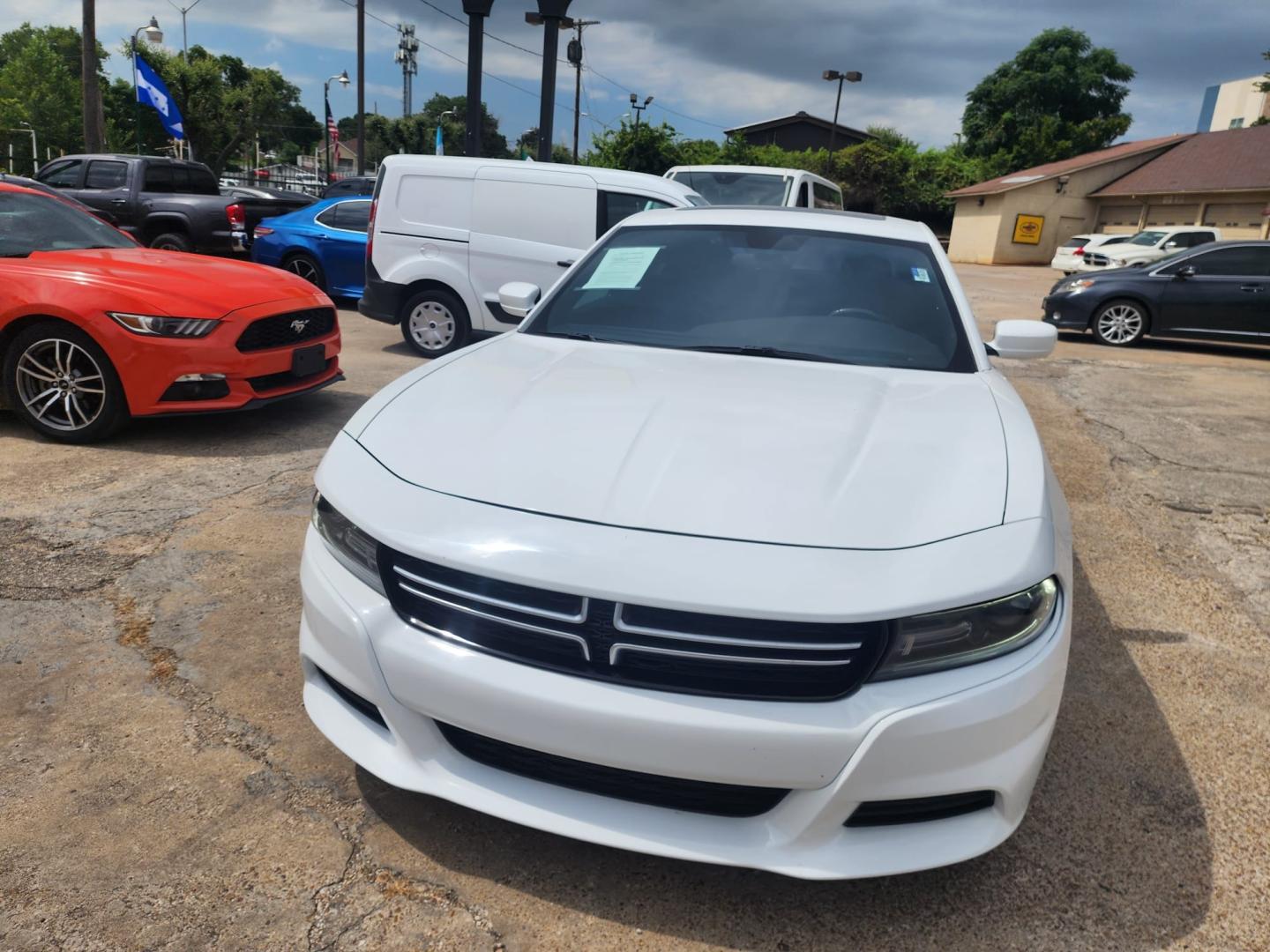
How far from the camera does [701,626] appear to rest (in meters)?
1.72

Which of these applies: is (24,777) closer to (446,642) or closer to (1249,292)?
(446,642)

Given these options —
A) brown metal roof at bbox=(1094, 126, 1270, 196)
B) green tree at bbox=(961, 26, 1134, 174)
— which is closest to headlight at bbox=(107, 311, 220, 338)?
brown metal roof at bbox=(1094, 126, 1270, 196)

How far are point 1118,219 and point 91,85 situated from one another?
36599 millimetres

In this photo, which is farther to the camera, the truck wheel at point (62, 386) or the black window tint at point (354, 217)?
the black window tint at point (354, 217)


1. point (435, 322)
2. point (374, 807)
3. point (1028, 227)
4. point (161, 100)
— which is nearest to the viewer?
point (374, 807)

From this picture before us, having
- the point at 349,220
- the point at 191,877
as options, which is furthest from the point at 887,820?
the point at 349,220

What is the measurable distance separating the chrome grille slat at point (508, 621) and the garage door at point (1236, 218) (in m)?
35.3

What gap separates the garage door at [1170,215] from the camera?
32.7 metres

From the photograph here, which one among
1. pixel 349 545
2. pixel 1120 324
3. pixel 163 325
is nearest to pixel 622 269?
pixel 349 545

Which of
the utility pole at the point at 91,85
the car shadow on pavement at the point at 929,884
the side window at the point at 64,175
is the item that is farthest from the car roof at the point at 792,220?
the utility pole at the point at 91,85

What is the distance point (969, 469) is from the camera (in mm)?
2119

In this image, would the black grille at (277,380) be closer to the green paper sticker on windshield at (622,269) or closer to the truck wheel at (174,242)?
the green paper sticker on windshield at (622,269)

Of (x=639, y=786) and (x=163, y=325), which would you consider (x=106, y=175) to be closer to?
(x=163, y=325)

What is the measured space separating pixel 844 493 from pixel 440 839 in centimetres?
127
